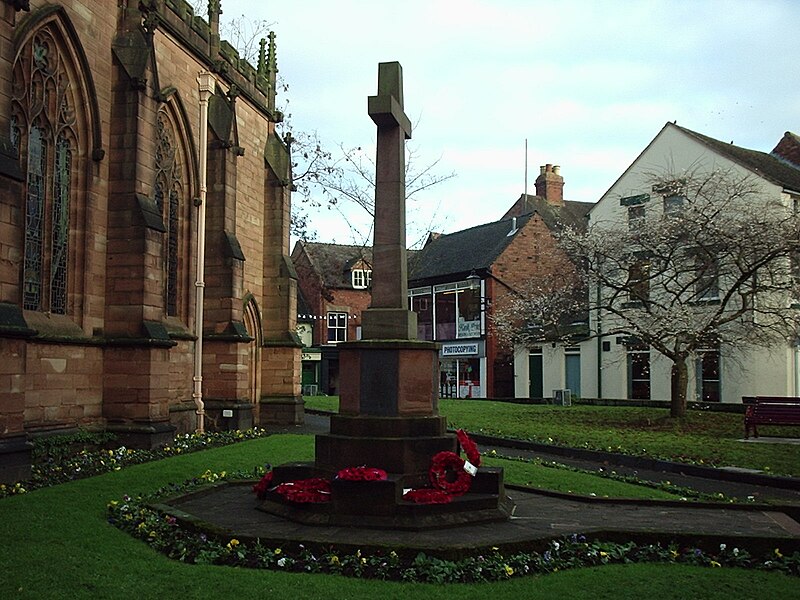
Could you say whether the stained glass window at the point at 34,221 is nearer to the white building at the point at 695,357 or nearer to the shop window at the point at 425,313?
the white building at the point at 695,357

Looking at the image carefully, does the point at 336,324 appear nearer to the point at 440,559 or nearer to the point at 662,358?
the point at 662,358

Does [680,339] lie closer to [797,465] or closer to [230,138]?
[797,465]

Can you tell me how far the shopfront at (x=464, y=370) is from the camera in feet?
145

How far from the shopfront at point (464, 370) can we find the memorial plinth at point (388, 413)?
33842 mm

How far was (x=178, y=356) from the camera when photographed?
19.1 metres

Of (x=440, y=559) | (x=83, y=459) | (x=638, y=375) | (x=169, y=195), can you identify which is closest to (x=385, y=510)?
(x=440, y=559)

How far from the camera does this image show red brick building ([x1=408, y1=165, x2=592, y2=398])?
4369cm

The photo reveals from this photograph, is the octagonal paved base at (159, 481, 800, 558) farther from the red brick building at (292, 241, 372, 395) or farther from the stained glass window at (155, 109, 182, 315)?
the red brick building at (292, 241, 372, 395)

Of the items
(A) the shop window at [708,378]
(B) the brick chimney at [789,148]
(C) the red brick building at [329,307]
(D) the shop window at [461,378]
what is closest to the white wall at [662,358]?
(A) the shop window at [708,378]

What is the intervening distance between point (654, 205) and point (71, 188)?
23580 mm

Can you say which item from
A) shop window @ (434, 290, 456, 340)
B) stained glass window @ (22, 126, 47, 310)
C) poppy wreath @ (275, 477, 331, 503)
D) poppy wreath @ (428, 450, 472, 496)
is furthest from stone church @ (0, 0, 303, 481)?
shop window @ (434, 290, 456, 340)

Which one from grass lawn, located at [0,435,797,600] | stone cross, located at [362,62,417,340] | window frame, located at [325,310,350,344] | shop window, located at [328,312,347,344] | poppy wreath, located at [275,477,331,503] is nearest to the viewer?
grass lawn, located at [0,435,797,600]

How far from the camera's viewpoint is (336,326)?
2178 inches

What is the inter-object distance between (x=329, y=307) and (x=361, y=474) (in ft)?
154
